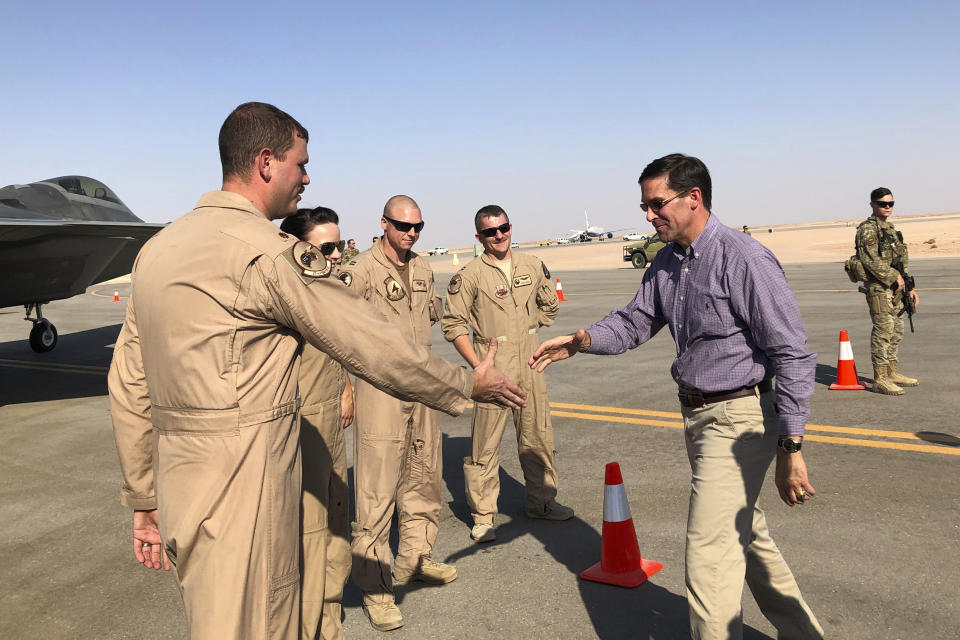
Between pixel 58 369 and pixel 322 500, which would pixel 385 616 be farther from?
pixel 58 369

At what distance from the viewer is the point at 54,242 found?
1330 centimetres

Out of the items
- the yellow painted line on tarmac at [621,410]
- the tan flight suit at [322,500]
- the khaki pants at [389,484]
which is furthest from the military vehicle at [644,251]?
the tan flight suit at [322,500]

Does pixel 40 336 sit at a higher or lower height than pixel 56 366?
higher

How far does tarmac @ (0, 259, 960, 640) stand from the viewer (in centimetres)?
406

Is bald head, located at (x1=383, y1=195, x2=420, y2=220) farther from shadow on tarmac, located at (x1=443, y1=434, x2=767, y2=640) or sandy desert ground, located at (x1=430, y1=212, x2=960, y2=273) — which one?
sandy desert ground, located at (x1=430, y1=212, x2=960, y2=273)

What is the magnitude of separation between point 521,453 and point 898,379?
578 cm

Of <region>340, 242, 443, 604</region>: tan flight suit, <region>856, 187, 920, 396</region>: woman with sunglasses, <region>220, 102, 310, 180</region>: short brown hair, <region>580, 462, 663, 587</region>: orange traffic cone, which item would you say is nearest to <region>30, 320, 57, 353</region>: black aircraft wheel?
<region>340, 242, 443, 604</region>: tan flight suit

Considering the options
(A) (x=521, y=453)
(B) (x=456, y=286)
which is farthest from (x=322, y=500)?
(B) (x=456, y=286)

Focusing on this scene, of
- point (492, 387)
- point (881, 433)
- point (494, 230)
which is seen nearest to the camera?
point (492, 387)

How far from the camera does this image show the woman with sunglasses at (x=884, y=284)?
339 inches

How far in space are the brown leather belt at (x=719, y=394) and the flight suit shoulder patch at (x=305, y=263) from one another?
6.16 ft

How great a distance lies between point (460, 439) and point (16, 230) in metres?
8.74

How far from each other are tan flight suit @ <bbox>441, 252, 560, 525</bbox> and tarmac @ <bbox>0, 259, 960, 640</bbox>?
0.34 meters

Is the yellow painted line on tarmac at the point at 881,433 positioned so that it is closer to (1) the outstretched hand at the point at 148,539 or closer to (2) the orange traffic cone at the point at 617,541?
(2) the orange traffic cone at the point at 617,541
